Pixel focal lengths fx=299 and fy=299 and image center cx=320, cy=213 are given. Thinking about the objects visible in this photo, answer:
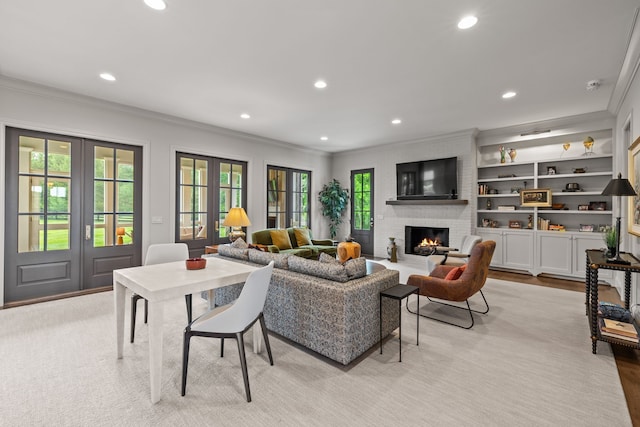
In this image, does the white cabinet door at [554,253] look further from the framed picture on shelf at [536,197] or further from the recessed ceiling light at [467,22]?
the recessed ceiling light at [467,22]

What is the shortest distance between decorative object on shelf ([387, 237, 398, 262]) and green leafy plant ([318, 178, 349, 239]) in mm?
1606

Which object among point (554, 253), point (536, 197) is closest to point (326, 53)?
point (536, 197)

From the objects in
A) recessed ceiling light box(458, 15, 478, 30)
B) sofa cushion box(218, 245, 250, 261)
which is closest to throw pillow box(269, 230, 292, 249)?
sofa cushion box(218, 245, 250, 261)

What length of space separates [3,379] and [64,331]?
2.88 ft

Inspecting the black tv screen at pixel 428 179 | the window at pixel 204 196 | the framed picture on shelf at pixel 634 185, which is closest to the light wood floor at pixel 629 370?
the framed picture on shelf at pixel 634 185

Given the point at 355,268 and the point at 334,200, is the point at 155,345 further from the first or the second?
the point at 334,200

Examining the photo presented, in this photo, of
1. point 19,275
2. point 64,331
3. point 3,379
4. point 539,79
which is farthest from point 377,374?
point 19,275

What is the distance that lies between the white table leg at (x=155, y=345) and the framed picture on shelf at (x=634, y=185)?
173 inches

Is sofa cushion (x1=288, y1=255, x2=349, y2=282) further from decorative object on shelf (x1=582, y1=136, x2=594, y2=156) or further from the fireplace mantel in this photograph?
decorative object on shelf (x1=582, y1=136, x2=594, y2=156)

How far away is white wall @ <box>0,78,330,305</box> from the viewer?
382cm

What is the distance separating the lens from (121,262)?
15.4 feet

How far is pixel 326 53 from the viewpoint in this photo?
10.0ft

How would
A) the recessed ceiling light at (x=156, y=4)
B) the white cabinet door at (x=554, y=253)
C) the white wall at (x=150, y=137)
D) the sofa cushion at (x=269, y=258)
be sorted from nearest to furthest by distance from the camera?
the recessed ceiling light at (x=156, y=4) → the sofa cushion at (x=269, y=258) → the white wall at (x=150, y=137) → the white cabinet door at (x=554, y=253)

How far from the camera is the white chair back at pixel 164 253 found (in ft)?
10.3
